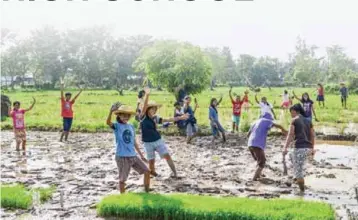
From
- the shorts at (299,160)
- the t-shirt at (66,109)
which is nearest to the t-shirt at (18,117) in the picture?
the t-shirt at (66,109)

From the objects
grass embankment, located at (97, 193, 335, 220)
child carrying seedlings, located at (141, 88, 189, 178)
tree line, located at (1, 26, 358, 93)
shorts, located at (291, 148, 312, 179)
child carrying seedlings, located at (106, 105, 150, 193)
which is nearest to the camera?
grass embankment, located at (97, 193, 335, 220)

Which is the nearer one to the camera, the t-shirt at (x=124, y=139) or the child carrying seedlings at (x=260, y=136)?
the t-shirt at (x=124, y=139)

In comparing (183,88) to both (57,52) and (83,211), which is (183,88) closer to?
(83,211)

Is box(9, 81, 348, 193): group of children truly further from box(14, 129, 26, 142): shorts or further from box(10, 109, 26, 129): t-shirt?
box(14, 129, 26, 142): shorts

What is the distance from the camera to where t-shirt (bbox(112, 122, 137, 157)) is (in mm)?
8352

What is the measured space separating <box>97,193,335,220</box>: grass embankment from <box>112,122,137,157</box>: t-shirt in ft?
2.39

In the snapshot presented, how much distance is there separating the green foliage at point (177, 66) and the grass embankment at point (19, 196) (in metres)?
12.7

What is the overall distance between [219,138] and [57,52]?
63559 millimetres

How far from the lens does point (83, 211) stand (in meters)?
8.12

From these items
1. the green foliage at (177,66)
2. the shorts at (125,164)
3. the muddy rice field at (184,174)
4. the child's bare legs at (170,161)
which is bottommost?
the muddy rice field at (184,174)

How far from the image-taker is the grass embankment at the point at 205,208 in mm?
7230

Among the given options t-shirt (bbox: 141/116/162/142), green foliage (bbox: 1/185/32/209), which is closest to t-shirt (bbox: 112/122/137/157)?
t-shirt (bbox: 141/116/162/142)

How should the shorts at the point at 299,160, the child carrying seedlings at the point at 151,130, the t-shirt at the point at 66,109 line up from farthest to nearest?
the t-shirt at the point at 66,109, the child carrying seedlings at the point at 151,130, the shorts at the point at 299,160

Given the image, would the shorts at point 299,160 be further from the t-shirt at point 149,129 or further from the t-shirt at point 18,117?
the t-shirt at point 18,117
